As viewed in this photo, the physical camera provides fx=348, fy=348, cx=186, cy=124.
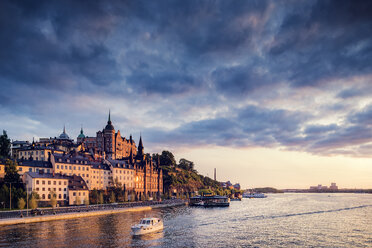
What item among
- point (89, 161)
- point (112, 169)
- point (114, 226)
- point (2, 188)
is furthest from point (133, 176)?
point (114, 226)

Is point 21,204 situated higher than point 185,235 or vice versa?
point 21,204

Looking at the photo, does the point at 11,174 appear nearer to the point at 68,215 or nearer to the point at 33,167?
the point at 33,167

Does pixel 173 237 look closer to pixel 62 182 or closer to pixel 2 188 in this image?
pixel 2 188

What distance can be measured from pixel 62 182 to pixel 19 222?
5128cm

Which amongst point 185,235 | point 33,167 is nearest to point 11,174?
point 33,167

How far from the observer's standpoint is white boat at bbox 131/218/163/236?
75.2 m

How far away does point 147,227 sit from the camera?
77.2 metres

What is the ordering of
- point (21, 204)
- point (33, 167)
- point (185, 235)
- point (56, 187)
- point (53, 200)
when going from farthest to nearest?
point (33, 167) < point (56, 187) < point (53, 200) < point (21, 204) < point (185, 235)

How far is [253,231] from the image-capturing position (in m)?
86.0

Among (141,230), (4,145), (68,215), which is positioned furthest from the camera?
(4,145)

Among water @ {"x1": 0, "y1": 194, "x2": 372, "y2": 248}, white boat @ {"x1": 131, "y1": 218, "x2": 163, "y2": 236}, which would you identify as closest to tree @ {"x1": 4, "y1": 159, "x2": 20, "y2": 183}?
water @ {"x1": 0, "y1": 194, "x2": 372, "y2": 248}

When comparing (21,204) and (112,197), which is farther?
(112,197)

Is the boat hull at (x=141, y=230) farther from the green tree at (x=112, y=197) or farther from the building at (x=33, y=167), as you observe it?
the green tree at (x=112, y=197)

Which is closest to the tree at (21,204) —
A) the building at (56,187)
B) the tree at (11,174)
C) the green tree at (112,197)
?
the building at (56,187)
